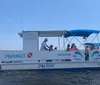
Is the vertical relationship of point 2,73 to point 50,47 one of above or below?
below

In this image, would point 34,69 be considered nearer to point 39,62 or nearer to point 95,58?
point 39,62

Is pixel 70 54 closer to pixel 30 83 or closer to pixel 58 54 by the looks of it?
pixel 58 54

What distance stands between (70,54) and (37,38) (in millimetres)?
2614

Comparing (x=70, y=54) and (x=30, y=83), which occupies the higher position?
(x=70, y=54)

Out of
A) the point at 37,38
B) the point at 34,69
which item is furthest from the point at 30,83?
the point at 37,38

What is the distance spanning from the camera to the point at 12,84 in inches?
517

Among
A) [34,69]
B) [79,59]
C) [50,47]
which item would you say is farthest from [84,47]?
[34,69]

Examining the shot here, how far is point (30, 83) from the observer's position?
1334 centimetres

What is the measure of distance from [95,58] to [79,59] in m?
1.15

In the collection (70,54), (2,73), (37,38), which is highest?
(37,38)

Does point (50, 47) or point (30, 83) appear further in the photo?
point (50, 47)

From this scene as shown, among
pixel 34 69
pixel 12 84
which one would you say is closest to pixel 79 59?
pixel 34 69

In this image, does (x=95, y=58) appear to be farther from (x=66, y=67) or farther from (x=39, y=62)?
(x=39, y=62)

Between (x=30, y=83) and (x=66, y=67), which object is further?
(x=66, y=67)
